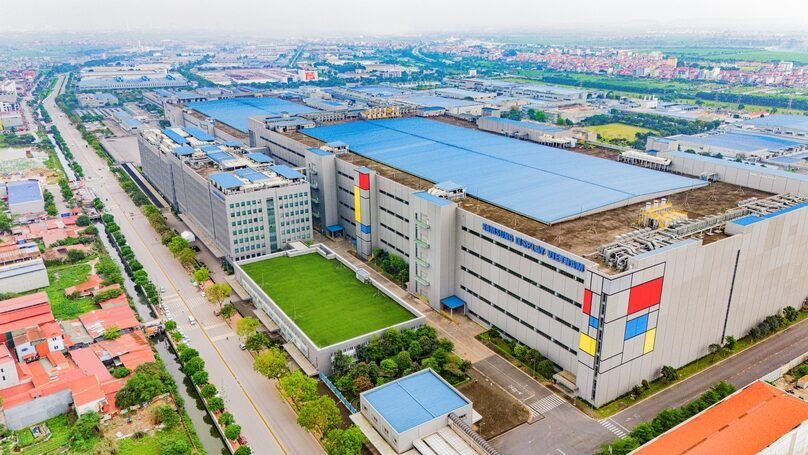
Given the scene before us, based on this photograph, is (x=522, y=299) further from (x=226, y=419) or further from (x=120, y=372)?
(x=120, y=372)

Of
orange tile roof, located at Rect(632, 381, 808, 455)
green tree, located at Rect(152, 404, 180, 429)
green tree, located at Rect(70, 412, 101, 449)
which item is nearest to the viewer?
orange tile roof, located at Rect(632, 381, 808, 455)

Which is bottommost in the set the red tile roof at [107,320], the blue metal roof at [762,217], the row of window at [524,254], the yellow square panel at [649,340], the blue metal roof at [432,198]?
the red tile roof at [107,320]

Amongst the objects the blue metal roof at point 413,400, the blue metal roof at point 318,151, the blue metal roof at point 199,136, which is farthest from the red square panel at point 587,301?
the blue metal roof at point 199,136

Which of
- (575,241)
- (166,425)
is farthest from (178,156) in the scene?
(575,241)

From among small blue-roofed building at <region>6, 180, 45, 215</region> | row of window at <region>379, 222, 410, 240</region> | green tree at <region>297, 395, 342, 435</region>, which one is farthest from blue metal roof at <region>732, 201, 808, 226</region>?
small blue-roofed building at <region>6, 180, 45, 215</region>

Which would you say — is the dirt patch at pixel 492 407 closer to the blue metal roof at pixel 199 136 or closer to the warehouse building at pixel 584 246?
the warehouse building at pixel 584 246

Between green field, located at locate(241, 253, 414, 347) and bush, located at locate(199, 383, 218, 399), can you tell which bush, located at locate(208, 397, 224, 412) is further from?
green field, located at locate(241, 253, 414, 347)
